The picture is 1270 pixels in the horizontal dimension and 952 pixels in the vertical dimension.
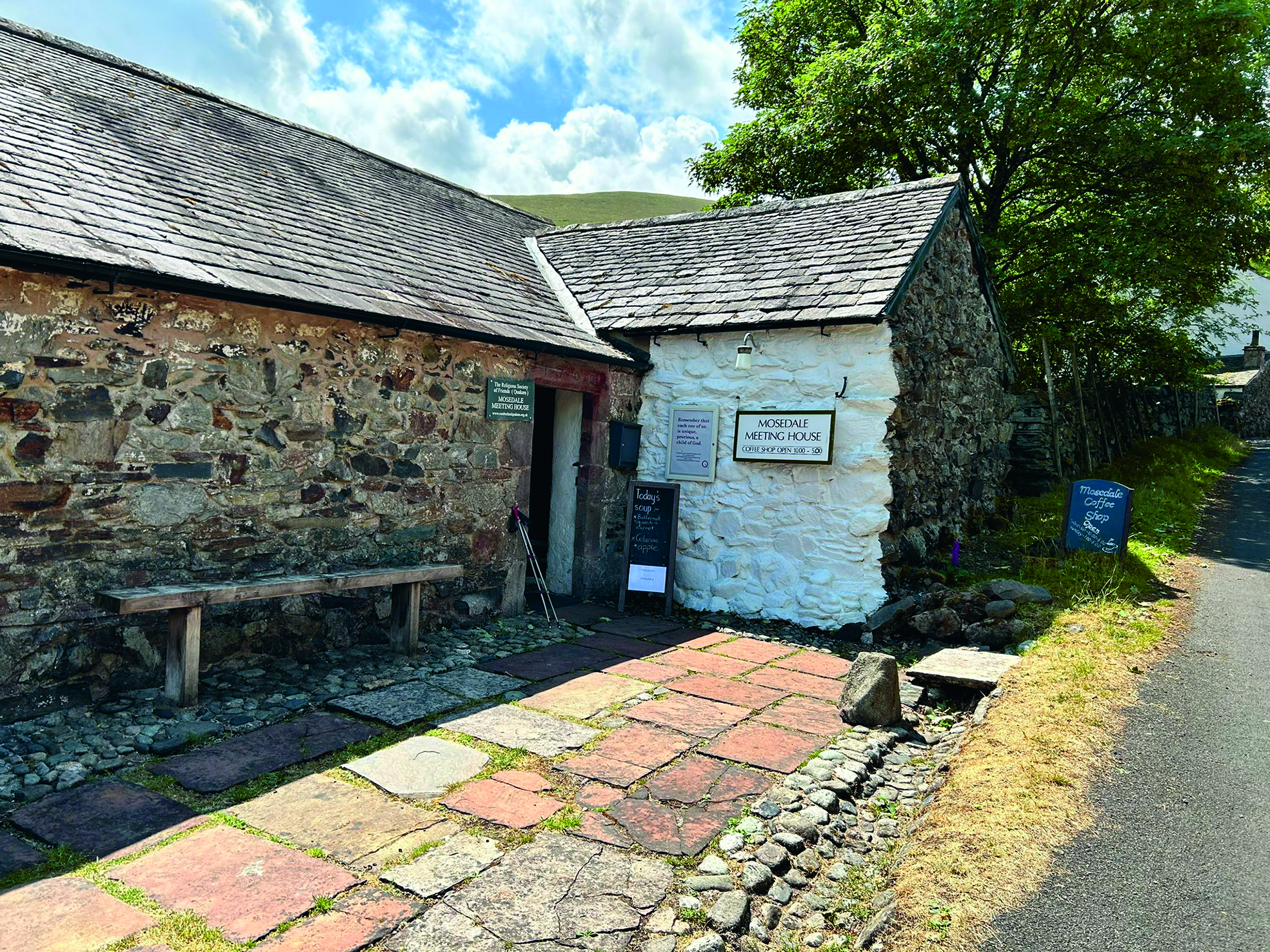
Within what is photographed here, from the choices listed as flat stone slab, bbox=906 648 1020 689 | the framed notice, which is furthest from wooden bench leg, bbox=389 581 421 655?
flat stone slab, bbox=906 648 1020 689

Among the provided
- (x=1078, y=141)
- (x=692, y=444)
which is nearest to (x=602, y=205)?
(x=1078, y=141)

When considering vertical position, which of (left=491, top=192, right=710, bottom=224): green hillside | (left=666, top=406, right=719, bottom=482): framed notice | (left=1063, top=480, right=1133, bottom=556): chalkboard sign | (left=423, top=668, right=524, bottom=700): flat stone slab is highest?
(left=491, top=192, right=710, bottom=224): green hillside

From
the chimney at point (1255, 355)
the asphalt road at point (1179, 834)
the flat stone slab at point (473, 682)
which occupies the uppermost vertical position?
the chimney at point (1255, 355)

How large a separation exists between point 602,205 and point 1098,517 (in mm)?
70012

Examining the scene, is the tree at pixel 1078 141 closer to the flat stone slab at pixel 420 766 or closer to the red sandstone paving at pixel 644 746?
the red sandstone paving at pixel 644 746

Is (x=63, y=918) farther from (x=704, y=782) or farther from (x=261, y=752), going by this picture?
(x=704, y=782)

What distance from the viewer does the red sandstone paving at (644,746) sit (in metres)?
4.31

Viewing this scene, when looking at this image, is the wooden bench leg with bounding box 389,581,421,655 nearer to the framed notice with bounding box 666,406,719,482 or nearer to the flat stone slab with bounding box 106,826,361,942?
the flat stone slab with bounding box 106,826,361,942

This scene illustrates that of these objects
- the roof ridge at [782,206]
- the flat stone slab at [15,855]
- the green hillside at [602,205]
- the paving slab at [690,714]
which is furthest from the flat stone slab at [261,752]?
the green hillside at [602,205]

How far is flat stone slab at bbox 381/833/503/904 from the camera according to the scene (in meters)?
3.01

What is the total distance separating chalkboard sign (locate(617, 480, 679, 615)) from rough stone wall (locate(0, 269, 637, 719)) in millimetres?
1107

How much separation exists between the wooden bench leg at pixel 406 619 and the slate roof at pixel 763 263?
3.71 meters

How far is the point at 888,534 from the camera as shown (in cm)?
732

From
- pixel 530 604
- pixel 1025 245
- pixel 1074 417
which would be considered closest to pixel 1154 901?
pixel 530 604
